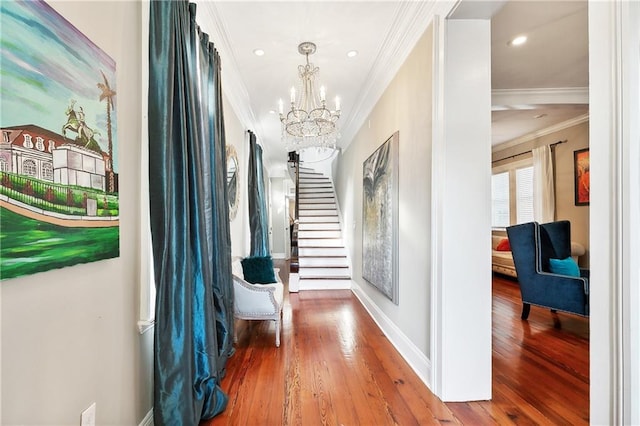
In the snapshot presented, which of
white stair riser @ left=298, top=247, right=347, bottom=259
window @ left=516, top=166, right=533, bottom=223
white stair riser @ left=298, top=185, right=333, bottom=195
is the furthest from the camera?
white stair riser @ left=298, top=185, right=333, bottom=195

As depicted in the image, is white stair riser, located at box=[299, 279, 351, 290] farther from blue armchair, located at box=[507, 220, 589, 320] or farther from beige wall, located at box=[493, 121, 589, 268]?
beige wall, located at box=[493, 121, 589, 268]

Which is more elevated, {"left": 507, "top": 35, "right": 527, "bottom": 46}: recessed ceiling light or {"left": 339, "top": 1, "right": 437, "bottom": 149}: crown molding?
{"left": 507, "top": 35, "right": 527, "bottom": 46}: recessed ceiling light

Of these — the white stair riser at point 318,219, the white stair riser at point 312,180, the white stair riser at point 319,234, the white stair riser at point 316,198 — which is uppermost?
the white stair riser at point 312,180

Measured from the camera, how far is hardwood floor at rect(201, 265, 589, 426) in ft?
5.81

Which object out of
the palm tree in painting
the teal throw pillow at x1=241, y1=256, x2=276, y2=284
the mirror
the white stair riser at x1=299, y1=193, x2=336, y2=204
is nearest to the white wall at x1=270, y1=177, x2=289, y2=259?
the white stair riser at x1=299, y1=193, x2=336, y2=204

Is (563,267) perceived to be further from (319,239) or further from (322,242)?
(319,239)

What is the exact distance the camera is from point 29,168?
0.89m

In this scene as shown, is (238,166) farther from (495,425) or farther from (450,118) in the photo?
(495,425)

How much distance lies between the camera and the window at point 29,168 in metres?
0.88

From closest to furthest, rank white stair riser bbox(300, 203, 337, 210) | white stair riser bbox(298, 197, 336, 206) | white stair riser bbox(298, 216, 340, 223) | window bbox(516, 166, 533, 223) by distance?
window bbox(516, 166, 533, 223)
white stair riser bbox(298, 216, 340, 223)
white stair riser bbox(300, 203, 337, 210)
white stair riser bbox(298, 197, 336, 206)

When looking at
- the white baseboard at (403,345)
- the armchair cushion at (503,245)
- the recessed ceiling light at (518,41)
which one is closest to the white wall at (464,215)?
the white baseboard at (403,345)

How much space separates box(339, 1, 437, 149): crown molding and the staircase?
2.64 m

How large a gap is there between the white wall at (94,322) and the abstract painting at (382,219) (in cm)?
212

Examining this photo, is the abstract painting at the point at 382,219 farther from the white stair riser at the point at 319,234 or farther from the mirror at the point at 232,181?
the white stair riser at the point at 319,234
